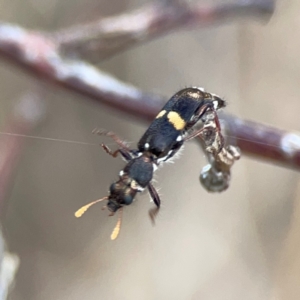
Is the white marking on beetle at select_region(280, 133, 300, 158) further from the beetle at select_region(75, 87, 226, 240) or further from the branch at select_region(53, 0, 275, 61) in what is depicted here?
the branch at select_region(53, 0, 275, 61)

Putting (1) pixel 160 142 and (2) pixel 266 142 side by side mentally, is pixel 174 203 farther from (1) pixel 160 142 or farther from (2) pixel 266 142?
(1) pixel 160 142

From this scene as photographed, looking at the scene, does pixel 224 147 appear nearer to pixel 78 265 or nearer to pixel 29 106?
pixel 29 106

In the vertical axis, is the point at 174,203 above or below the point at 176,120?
below

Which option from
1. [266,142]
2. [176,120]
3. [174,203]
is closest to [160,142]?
[176,120]

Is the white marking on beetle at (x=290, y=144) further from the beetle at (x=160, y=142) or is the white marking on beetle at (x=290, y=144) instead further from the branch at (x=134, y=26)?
the branch at (x=134, y=26)

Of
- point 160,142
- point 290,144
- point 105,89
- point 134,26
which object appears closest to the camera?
point 160,142

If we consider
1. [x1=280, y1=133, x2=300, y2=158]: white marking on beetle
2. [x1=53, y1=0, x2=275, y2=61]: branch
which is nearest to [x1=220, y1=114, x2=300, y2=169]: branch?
[x1=280, y1=133, x2=300, y2=158]: white marking on beetle
